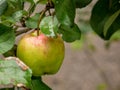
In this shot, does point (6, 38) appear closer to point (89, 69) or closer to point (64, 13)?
point (64, 13)

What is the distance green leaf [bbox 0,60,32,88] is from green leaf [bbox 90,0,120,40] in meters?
0.41

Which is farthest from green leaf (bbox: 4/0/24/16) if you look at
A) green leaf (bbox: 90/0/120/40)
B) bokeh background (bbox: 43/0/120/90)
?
bokeh background (bbox: 43/0/120/90)

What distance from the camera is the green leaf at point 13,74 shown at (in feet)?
2.94

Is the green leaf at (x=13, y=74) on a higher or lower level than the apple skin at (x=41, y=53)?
higher

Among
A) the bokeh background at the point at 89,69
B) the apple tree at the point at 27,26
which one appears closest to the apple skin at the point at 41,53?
the apple tree at the point at 27,26

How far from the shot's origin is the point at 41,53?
103cm

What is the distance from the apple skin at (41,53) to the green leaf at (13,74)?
9 cm

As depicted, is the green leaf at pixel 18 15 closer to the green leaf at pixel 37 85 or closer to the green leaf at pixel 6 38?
the green leaf at pixel 6 38

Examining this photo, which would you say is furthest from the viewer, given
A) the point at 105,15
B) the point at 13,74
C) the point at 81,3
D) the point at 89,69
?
the point at 89,69

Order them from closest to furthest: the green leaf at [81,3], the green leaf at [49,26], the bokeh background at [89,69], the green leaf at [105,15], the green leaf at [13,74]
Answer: the green leaf at [13,74]
the green leaf at [49,26]
the green leaf at [81,3]
the green leaf at [105,15]
the bokeh background at [89,69]

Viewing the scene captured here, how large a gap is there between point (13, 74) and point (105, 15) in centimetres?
49

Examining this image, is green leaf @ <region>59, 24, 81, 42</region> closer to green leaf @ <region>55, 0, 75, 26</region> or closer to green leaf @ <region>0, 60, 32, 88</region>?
green leaf @ <region>55, 0, 75, 26</region>

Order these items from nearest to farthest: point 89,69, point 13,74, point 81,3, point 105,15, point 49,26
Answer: point 13,74, point 49,26, point 81,3, point 105,15, point 89,69

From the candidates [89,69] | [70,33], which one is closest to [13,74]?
[70,33]
